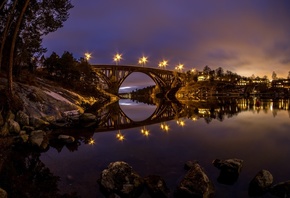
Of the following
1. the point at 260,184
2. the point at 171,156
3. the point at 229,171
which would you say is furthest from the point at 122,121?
the point at 260,184

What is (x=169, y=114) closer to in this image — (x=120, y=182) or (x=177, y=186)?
(x=177, y=186)

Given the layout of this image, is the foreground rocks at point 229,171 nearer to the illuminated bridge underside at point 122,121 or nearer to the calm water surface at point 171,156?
the calm water surface at point 171,156

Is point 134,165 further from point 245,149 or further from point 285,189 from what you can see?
point 245,149

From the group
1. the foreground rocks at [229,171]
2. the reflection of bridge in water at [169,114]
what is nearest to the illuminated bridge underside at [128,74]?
the reflection of bridge in water at [169,114]

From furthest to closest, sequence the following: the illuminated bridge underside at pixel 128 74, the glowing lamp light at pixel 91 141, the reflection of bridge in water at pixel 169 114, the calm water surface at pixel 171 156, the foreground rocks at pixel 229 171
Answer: the illuminated bridge underside at pixel 128 74 → the reflection of bridge in water at pixel 169 114 → the glowing lamp light at pixel 91 141 → the calm water surface at pixel 171 156 → the foreground rocks at pixel 229 171

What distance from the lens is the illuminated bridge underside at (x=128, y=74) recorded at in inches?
3750

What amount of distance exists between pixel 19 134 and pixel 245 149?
45.7ft

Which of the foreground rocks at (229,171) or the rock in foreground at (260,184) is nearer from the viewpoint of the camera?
the rock in foreground at (260,184)

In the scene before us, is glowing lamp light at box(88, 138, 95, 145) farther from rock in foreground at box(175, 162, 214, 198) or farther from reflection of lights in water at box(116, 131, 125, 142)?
rock in foreground at box(175, 162, 214, 198)

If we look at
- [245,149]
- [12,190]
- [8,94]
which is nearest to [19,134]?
[8,94]

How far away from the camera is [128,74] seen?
102m

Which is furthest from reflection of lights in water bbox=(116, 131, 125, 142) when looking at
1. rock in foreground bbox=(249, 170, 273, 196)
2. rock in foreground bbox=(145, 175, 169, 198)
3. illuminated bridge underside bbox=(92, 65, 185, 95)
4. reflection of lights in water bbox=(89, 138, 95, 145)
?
illuminated bridge underside bbox=(92, 65, 185, 95)

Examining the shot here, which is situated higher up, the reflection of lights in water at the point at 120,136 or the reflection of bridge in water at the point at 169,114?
the reflection of bridge in water at the point at 169,114

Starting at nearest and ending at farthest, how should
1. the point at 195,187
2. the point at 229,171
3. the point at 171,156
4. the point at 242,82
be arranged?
the point at 195,187, the point at 229,171, the point at 171,156, the point at 242,82
